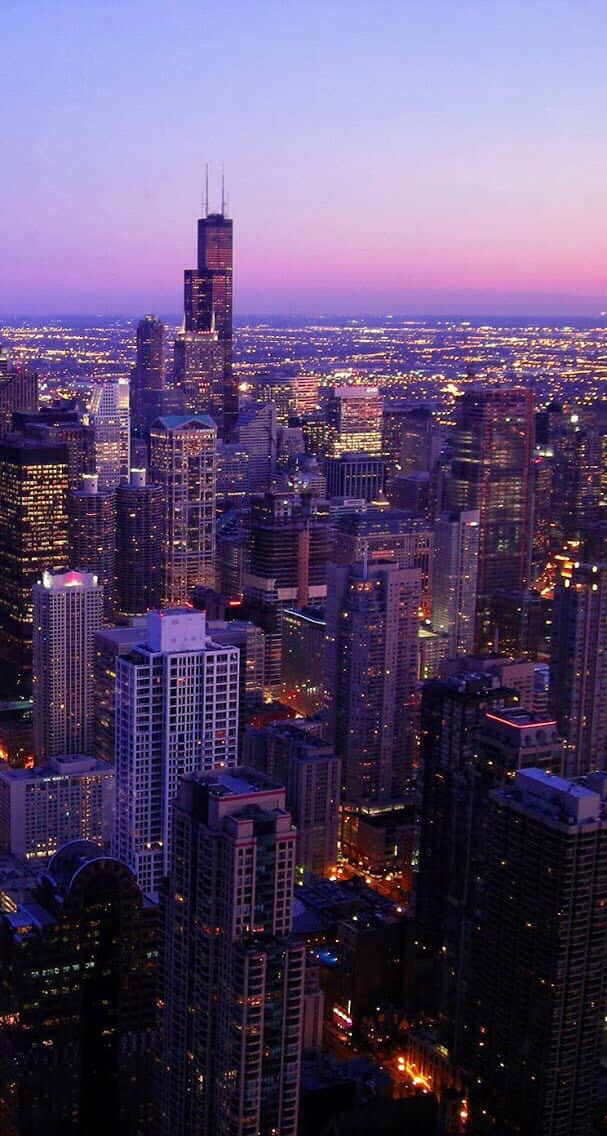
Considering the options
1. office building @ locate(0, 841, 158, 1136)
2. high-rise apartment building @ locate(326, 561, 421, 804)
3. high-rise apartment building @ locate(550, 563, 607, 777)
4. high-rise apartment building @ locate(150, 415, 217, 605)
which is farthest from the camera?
high-rise apartment building @ locate(150, 415, 217, 605)

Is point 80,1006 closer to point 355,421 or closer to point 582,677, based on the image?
point 582,677

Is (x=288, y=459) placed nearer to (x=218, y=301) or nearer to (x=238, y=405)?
(x=238, y=405)

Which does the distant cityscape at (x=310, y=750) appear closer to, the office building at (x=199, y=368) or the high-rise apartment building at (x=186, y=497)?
the high-rise apartment building at (x=186, y=497)

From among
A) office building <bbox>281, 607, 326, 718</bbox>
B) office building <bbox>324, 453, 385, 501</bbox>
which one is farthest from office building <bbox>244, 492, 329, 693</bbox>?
office building <bbox>324, 453, 385, 501</bbox>

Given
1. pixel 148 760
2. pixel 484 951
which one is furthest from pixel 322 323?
pixel 484 951

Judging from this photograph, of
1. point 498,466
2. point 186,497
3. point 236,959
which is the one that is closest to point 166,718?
point 236,959

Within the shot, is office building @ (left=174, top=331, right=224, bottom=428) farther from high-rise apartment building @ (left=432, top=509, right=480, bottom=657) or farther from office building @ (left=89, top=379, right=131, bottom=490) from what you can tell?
high-rise apartment building @ (left=432, top=509, right=480, bottom=657)
